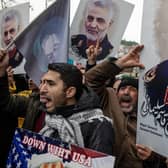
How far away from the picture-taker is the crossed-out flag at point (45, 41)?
329 cm

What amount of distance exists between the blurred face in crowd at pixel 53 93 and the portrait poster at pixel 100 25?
48.4 inches

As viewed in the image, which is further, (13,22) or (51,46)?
(13,22)

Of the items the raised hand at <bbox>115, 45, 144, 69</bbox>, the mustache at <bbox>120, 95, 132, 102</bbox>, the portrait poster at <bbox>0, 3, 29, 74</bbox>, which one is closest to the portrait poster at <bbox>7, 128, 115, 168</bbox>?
the raised hand at <bbox>115, 45, 144, 69</bbox>

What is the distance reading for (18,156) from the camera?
2.39 m

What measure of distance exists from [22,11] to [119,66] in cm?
203

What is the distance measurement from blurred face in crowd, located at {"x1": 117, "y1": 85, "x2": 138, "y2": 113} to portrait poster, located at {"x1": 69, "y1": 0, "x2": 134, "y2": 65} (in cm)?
44

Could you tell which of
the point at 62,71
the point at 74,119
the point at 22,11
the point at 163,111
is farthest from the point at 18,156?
the point at 22,11

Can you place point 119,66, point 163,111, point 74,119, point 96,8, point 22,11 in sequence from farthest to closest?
point 22,11 → point 96,8 → point 119,66 → point 74,119 → point 163,111

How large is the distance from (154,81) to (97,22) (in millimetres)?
1479

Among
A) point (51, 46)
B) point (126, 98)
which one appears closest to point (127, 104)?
point (126, 98)

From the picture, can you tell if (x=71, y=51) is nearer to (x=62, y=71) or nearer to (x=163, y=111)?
(x=62, y=71)

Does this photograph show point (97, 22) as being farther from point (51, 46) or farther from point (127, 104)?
point (127, 104)

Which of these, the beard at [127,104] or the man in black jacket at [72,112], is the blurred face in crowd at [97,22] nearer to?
the beard at [127,104]

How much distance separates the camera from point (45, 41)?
3.36m
